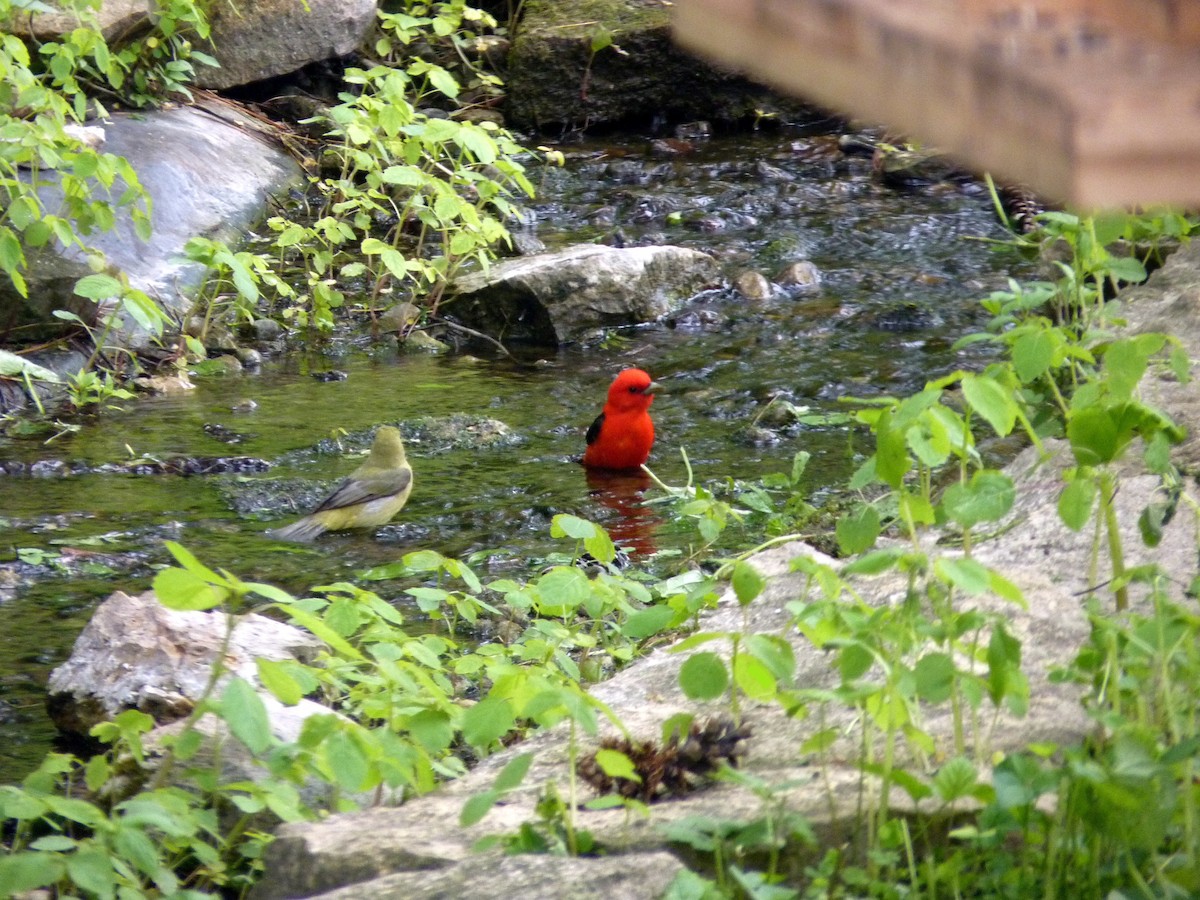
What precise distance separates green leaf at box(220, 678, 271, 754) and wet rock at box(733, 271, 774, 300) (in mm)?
6583

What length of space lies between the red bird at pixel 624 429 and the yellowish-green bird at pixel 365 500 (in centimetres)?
91

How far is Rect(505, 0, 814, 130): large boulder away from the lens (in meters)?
11.6

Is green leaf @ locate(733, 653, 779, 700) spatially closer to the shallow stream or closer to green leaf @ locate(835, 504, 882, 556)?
green leaf @ locate(835, 504, 882, 556)

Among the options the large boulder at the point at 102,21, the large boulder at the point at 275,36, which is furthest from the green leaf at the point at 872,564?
the large boulder at the point at 275,36

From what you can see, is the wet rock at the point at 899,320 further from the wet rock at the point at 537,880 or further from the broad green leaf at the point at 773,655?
the wet rock at the point at 537,880

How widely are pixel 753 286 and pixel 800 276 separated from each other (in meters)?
0.33

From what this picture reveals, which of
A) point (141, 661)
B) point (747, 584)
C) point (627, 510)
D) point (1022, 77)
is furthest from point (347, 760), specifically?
point (627, 510)

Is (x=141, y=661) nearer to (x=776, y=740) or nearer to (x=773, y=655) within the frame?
(x=776, y=740)

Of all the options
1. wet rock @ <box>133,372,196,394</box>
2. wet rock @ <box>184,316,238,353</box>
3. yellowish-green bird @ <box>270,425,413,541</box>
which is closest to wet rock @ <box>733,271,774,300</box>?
wet rock @ <box>184,316,238,353</box>

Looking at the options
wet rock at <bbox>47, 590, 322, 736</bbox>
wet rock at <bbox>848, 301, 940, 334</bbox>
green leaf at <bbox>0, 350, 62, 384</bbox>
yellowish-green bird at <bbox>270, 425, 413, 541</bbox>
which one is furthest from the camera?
wet rock at <bbox>848, 301, 940, 334</bbox>

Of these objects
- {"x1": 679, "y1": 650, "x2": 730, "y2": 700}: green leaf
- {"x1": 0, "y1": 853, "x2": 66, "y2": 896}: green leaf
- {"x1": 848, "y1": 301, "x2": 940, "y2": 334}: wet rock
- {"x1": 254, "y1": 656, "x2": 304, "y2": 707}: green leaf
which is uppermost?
{"x1": 679, "y1": 650, "x2": 730, "y2": 700}: green leaf

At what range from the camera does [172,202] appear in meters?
8.35

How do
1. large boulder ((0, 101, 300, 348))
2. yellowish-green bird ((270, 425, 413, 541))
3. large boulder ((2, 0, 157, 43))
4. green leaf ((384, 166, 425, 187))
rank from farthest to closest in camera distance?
large boulder ((2, 0, 157, 43)) < green leaf ((384, 166, 425, 187)) < large boulder ((0, 101, 300, 348)) < yellowish-green bird ((270, 425, 413, 541))

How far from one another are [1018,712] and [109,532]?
3901mm
